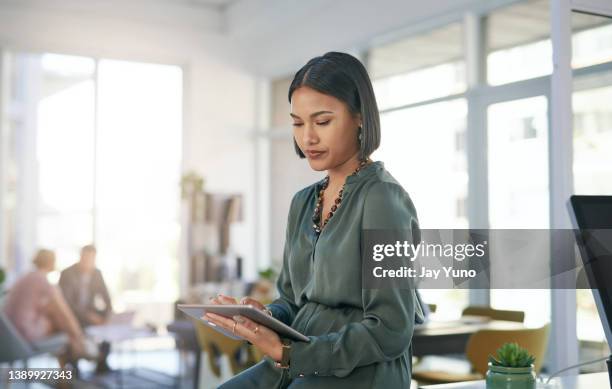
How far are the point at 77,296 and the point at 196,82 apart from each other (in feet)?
12.1

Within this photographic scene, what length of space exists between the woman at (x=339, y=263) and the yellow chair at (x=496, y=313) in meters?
3.95

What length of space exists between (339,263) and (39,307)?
6101 millimetres

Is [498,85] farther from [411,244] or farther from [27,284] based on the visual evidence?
[411,244]

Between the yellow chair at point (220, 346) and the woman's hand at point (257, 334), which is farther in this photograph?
the yellow chair at point (220, 346)

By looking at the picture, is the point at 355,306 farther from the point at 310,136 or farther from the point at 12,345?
the point at 12,345

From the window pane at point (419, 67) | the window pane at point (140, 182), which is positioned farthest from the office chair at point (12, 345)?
the window pane at point (419, 67)

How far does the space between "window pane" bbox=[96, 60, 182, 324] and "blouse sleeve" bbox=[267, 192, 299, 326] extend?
337 inches

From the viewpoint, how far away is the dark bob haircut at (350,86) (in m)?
1.55

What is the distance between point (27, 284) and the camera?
267 inches

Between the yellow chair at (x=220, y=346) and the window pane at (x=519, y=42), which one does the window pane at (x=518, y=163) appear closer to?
the window pane at (x=519, y=42)

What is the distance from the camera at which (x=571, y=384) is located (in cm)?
178

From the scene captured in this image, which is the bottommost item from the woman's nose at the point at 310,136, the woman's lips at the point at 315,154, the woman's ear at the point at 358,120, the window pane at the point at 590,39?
the woman's lips at the point at 315,154

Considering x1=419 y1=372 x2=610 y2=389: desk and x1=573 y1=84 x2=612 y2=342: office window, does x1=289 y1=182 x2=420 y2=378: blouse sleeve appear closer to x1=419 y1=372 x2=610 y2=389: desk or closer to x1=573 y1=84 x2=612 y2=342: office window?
x1=419 y1=372 x2=610 y2=389: desk

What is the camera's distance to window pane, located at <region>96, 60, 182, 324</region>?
10.0 m
